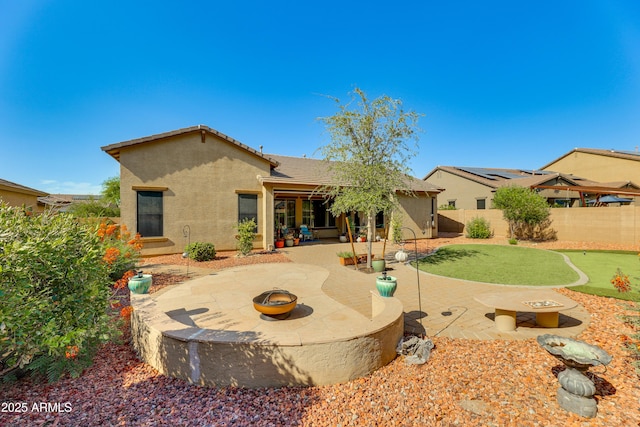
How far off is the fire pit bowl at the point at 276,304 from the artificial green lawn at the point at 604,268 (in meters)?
8.24

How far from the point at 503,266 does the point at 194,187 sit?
47.5 feet

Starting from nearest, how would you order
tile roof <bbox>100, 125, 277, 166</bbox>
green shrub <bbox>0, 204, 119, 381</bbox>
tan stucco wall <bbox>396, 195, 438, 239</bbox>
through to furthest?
green shrub <bbox>0, 204, 119, 381</bbox> → tile roof <bbox>100, 125, 277, 166</bbox> → tan stucco wall <bbox>396, 195, 438, 239</bbox>

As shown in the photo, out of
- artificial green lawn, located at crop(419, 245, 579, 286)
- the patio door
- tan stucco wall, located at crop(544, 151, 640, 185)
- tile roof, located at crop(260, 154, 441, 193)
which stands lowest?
artificial green lawn, located at crop(419, 245, 579, 286)

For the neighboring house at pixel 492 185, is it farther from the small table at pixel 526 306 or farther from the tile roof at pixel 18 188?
the tile roof at pixel 18 188

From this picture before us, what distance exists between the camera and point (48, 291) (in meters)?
3.10

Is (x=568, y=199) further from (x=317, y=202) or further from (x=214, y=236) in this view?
(x=214, y=236)

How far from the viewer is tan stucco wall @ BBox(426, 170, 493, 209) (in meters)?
24.6

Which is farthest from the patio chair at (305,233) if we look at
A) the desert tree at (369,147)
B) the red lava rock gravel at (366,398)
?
the red lava rock gravel at (366,398)

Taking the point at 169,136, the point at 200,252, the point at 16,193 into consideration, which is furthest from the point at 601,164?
the point at 16,193

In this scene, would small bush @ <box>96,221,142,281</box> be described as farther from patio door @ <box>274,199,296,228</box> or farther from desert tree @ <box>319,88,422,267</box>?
patio door @ <box>274,199,296,228</box>

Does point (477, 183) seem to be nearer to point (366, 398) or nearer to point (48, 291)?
point (366, 398)

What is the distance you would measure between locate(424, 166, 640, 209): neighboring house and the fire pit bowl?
2327cm

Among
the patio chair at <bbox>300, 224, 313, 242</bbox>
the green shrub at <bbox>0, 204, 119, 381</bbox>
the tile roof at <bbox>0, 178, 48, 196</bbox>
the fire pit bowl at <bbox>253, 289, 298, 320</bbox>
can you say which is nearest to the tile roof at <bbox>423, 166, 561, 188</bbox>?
the patio chair at <bbox>300, 224, 313, 242</bbox>

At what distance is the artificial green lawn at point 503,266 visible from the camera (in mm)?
8734
